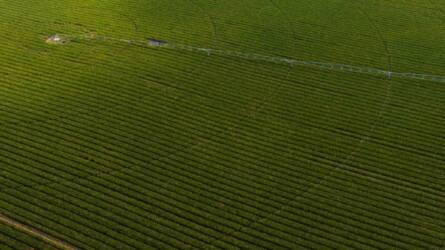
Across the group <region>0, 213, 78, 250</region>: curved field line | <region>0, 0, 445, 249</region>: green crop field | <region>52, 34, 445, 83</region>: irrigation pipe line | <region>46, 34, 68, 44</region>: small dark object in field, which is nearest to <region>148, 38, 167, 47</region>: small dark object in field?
<region>52, 34, 445, 83</region>: irrigation pipe line

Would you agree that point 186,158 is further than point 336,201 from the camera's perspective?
Yes

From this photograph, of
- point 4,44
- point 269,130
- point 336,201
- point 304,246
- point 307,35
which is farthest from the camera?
point 307,35

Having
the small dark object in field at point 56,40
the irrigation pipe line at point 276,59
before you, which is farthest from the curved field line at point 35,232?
the irrigation pipe line at point 276,59

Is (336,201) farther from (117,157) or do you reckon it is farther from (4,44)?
(4,44)

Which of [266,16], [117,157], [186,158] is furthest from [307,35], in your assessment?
[117,157]

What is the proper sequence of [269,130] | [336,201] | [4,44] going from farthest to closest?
[4,44]
[269,130]
[336,201]

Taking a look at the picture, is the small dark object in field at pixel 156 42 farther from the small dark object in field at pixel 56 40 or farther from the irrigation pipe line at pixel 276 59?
the small dark object in field at pixel 56 40
